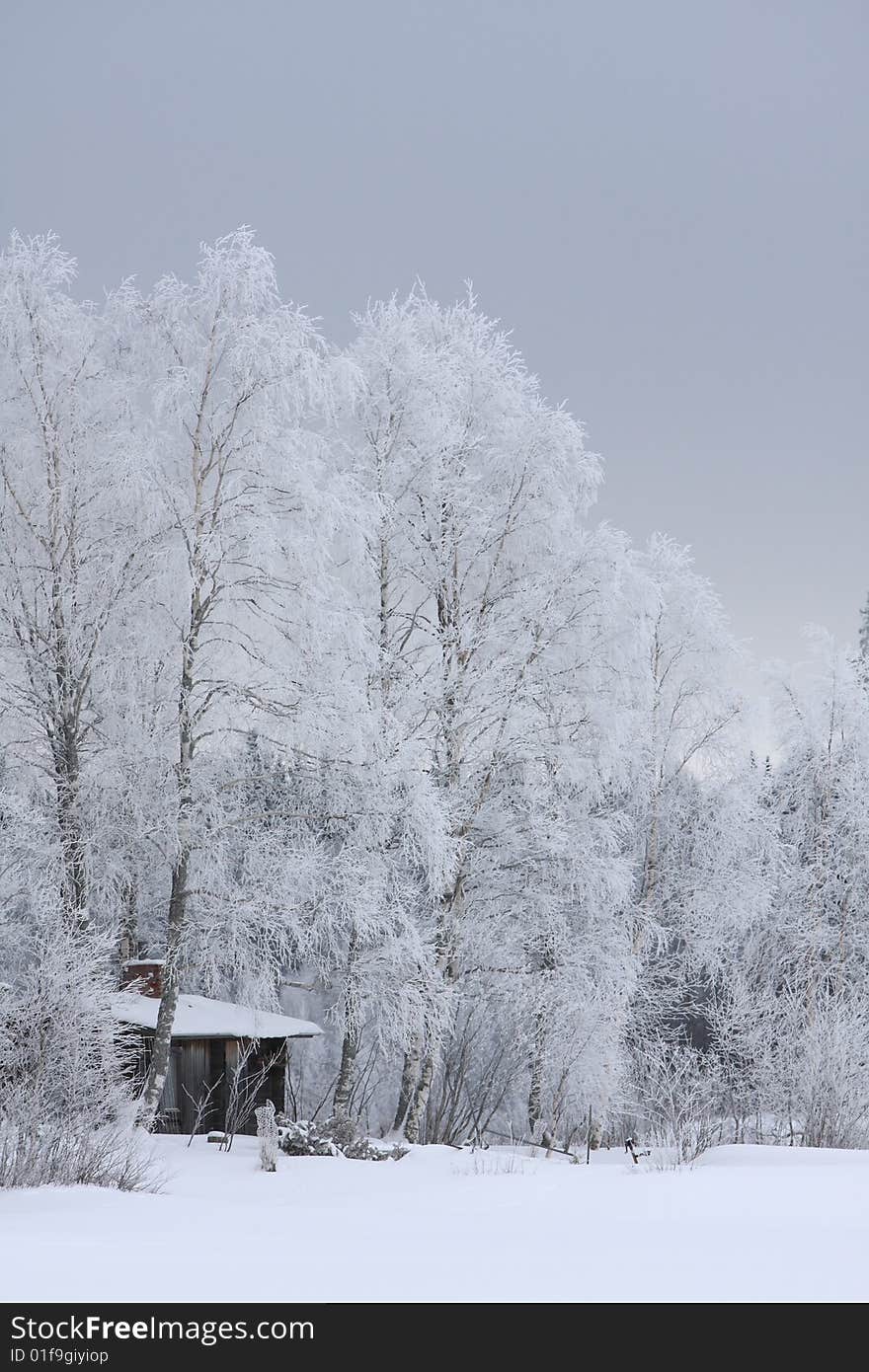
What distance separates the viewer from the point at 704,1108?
13977mm

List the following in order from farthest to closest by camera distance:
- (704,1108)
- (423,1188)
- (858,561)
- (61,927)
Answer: (858,561), (704,1108), (61,927), (423,1188)

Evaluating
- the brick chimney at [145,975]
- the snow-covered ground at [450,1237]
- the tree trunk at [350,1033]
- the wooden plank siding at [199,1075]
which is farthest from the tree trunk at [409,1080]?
the snow-covered ground at [450,1237]

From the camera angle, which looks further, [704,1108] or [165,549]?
[704,1108]

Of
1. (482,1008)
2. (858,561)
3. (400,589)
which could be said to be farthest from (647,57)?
(482,1008)

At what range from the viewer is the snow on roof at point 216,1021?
14890 mm

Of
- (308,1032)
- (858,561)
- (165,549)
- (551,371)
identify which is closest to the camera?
(165,549)

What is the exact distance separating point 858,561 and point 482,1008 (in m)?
14.8

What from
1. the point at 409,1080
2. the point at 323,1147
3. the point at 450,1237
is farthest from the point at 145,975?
the point at 450,1237

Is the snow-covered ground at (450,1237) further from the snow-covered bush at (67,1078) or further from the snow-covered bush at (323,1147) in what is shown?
the snow-covered bush at (323,1147)

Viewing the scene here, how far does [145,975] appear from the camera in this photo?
52.2 feet

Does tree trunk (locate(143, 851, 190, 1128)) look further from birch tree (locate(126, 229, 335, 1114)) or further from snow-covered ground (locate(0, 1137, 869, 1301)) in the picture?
snow-covered ground (locate(0, 1137, 869, 1301))

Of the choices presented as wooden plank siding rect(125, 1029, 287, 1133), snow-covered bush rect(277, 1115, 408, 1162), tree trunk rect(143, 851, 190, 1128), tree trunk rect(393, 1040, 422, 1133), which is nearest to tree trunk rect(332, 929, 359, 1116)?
tree trunk rect(393, 1040, 422, 1133)

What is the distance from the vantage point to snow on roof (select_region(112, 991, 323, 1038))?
1489 cm

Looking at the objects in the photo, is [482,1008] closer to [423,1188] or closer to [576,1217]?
[423,1188]
